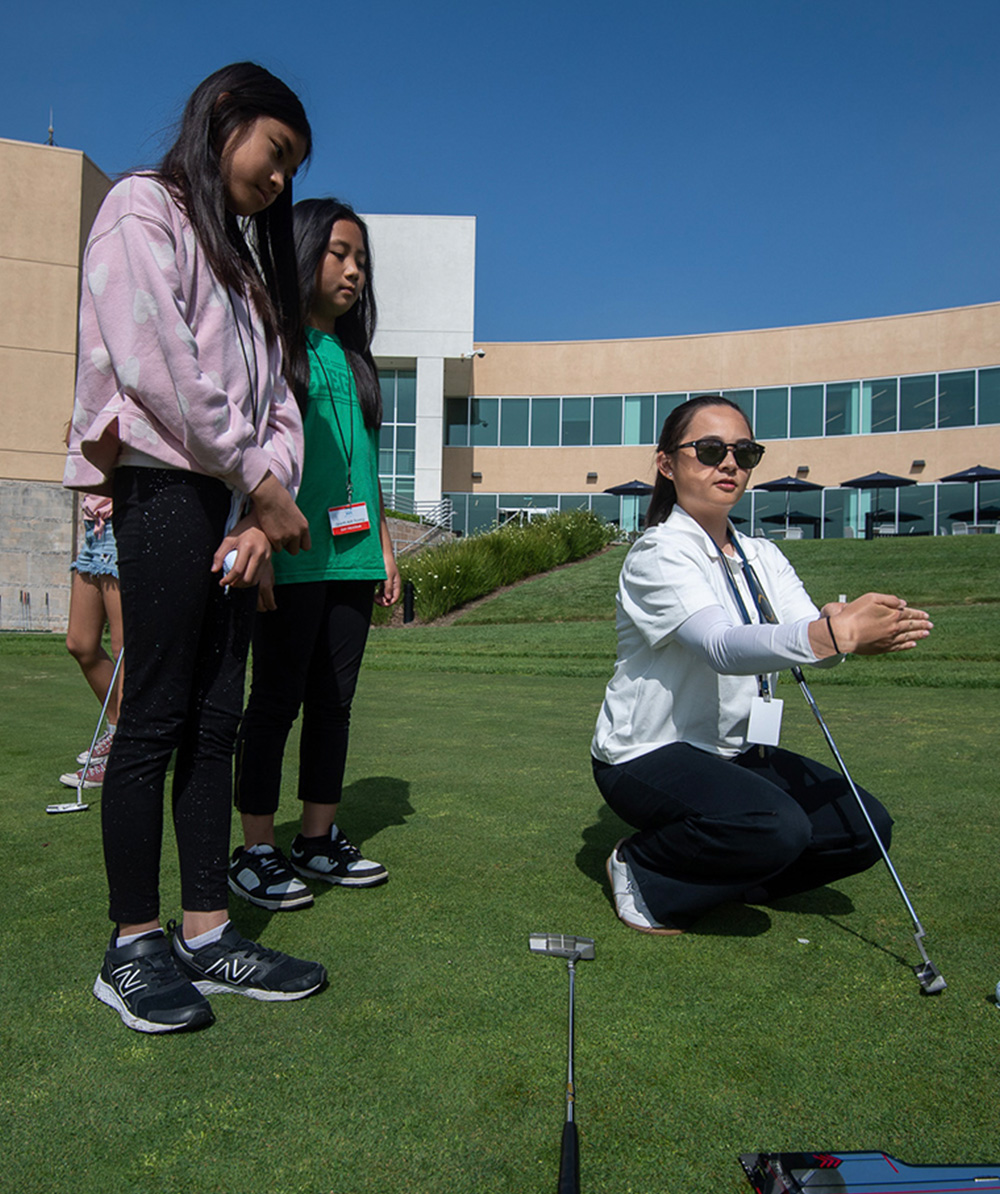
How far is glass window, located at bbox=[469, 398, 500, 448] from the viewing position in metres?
37.9

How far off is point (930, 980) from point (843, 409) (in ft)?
116

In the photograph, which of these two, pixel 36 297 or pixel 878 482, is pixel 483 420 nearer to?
pixel 878 482

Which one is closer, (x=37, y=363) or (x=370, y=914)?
(x=370, y=914)

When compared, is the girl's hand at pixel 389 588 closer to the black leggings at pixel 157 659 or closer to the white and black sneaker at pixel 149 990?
the black leggings at pixel 157 659

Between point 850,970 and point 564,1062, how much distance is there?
33.2 inches

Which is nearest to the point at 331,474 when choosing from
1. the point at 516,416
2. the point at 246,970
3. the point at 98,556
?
the point at 246,970

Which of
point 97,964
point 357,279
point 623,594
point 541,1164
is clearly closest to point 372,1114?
point 541,1164

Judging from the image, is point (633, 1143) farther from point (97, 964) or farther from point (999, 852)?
point (999, 852)

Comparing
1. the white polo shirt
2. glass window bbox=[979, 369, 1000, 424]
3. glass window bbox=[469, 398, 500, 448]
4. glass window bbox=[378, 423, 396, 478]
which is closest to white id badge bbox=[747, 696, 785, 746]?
the white polo shirt

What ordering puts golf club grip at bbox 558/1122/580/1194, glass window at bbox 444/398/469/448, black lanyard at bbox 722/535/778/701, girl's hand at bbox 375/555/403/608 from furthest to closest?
glass window at bbox 444/398/469/448
girl's hand at bbox 375/555/403/608
black lanyard at bbox 722/535/778/701
golf club grip at bbox 558/1122/580/1194

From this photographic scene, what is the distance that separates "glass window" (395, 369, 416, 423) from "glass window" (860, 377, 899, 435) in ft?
54.1

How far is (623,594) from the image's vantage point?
9.16 ft

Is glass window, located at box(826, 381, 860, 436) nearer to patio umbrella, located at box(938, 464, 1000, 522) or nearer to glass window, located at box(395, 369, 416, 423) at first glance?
patio umbrella, located at box(938, 464, 1000, 522)

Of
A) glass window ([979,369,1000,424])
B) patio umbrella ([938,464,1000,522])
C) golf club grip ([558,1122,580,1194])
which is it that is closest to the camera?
golf club grip ([558,1122,580,1194])
